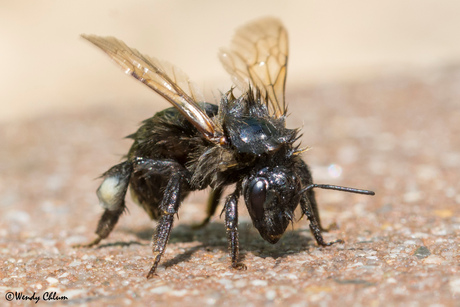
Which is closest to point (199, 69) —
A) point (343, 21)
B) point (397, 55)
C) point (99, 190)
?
point (397, 55)

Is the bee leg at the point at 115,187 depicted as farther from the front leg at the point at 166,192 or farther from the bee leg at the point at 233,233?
the bee leg at the point at 233,233

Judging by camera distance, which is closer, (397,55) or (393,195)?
(393,195)

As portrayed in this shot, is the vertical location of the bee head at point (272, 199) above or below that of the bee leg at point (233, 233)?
above

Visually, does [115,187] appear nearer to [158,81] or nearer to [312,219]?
[158,81]

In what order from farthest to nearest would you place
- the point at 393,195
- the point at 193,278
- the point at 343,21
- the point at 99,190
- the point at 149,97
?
the point at 343,21, the point at 149,97, the point at 393,195, the point at 99,190, the point at 193,278

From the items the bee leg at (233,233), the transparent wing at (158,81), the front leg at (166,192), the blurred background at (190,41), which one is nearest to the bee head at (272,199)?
the bee leg at (233,233)

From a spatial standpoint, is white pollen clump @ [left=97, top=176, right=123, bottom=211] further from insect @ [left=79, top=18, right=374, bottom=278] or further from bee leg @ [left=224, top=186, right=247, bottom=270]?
bee leg @ [left=224, top=186, right=247, bottom=270]

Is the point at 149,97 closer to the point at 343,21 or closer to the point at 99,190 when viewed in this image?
the point at 99,190

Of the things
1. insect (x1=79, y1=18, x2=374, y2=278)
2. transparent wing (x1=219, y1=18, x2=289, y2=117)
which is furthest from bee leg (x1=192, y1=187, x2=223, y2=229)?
transparent wing (x1=219, y1=18, x2=289, y2=117)

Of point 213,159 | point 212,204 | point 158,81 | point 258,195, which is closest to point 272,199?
point 258,195
